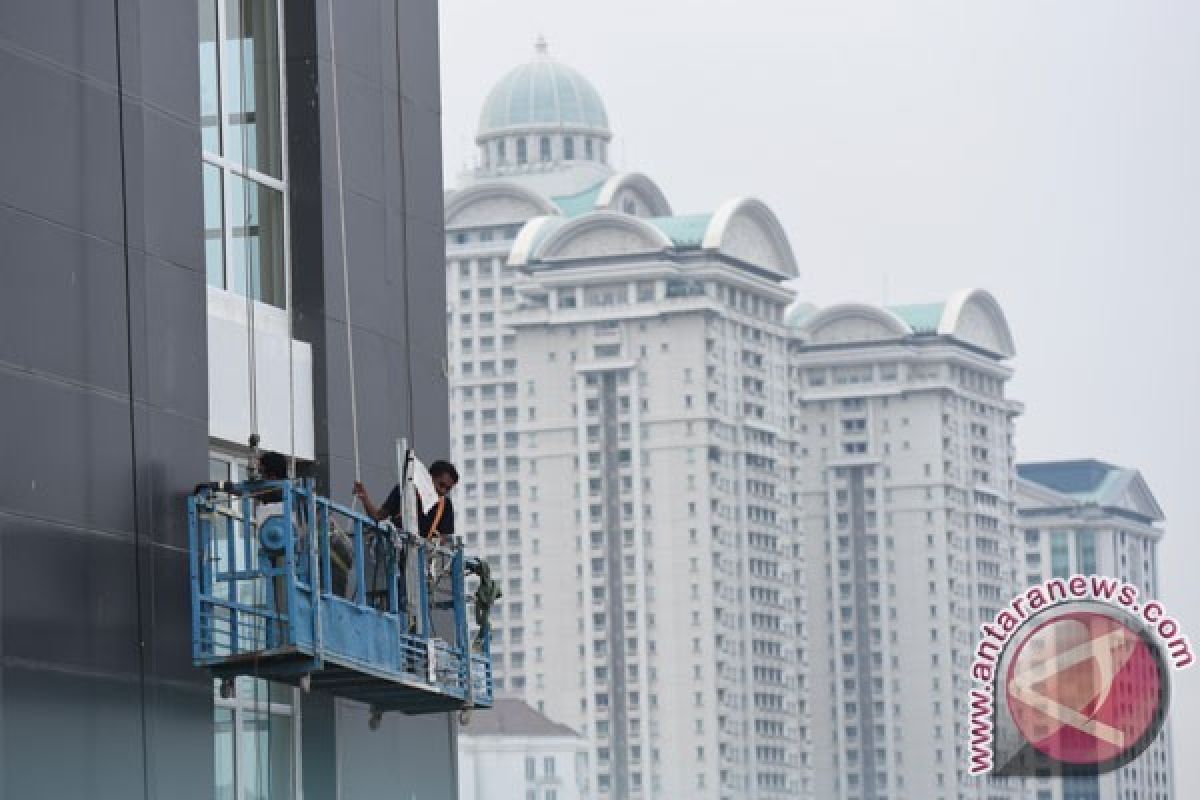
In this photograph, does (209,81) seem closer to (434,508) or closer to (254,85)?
(254,85)

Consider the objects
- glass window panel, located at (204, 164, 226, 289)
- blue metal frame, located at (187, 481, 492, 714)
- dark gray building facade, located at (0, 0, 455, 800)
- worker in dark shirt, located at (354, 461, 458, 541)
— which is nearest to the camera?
dark gray building facade, located at (0, 0, 455, 800)

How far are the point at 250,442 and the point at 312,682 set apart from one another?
1.38 meters

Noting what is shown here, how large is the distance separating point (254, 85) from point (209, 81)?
0.63m

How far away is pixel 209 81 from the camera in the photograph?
18000 millimetres

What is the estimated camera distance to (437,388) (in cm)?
1991

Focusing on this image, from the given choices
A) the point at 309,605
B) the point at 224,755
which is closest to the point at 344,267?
the point at 224,755

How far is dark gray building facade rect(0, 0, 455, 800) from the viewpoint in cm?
1522

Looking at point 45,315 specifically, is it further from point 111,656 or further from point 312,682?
point 312,682

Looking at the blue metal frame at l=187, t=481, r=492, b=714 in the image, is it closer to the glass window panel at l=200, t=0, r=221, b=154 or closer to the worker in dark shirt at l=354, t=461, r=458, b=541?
the worker in dark shirt at l=354, t=461, r=458, b=541

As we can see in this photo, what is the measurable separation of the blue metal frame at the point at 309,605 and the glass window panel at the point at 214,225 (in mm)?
1588


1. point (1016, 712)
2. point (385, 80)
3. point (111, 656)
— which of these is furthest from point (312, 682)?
point (1016, 712)

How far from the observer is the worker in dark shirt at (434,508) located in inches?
675

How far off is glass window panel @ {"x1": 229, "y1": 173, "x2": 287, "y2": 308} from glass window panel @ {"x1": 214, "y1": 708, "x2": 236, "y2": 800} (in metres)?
2.55

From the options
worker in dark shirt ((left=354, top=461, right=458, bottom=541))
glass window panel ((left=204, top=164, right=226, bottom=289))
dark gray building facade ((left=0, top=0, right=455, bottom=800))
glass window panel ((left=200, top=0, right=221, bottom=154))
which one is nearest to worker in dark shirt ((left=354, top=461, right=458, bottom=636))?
worker in dark shirt ((left=354, top=461, right=458, bottom=541))
